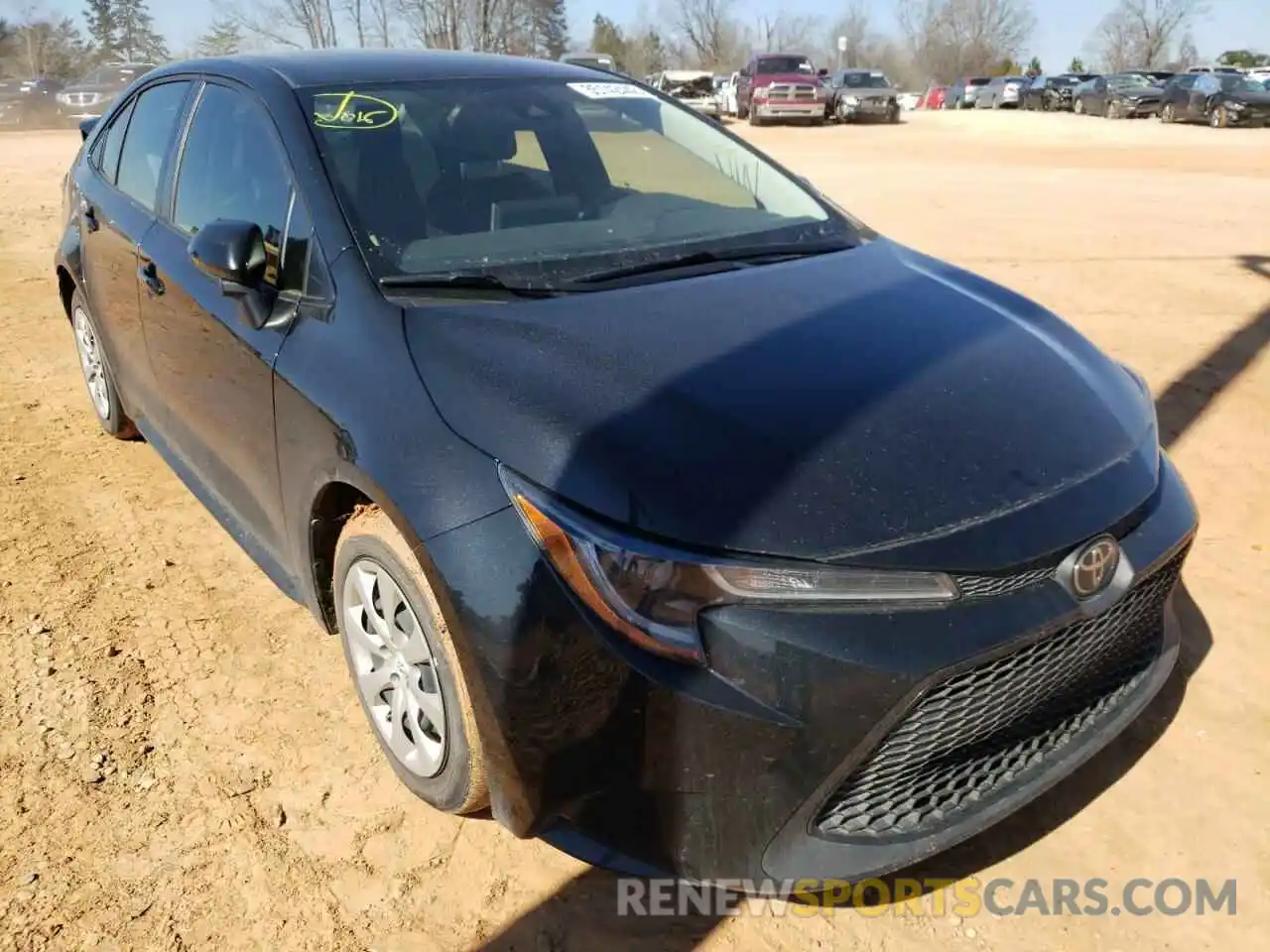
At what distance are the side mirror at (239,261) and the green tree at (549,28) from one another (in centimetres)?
4969

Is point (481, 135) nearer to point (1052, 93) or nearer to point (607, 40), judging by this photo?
point (1052, 93)

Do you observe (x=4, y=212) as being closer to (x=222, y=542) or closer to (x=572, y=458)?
(x=222, y=542)

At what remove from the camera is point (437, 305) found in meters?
2.46

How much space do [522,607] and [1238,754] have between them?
1.98 m

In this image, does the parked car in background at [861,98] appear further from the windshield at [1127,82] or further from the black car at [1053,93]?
the black car at [1053,93]

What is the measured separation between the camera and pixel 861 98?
29953 millimetres

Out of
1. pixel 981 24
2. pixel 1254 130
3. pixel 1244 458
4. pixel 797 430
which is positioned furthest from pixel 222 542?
pixel 981 24

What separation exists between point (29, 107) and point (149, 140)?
30.2m

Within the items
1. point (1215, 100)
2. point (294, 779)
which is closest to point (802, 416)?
point (294, 779)

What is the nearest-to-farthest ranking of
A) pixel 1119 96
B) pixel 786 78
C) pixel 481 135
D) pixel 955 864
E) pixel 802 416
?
pixel 802 416, pixel 955 864, pixel 481 135, pixel 786 78, pixel 1119 96

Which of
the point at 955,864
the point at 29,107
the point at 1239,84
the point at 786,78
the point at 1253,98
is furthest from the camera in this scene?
the point at 786,78

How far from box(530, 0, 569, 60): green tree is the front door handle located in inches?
1922

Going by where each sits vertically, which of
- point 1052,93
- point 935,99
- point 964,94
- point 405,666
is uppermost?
point 405,666

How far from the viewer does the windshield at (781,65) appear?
96.9 feet
